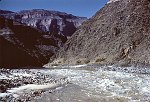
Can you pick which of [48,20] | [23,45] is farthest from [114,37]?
[48,20]

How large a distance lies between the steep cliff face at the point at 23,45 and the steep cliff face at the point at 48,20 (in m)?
41.5

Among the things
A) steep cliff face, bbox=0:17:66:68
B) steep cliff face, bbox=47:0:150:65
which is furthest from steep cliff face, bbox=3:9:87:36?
steep cliff face, bbox=47:0:150:65

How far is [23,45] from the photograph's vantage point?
9894 centimetres

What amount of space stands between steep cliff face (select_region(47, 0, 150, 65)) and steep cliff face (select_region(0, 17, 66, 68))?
16.6 meters

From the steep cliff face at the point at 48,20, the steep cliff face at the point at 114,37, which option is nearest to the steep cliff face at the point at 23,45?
the steep cliff face at the point at 114,37

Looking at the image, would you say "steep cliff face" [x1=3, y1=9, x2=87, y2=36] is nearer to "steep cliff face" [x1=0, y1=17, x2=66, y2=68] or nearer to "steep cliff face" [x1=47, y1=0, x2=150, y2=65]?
"steep cliff face" [x1=0, y1=17, x2=66, y2=68]

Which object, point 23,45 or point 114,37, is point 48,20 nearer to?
point 23,45

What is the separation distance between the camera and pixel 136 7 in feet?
215

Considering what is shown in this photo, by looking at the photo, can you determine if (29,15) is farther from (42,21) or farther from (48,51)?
(48,51)

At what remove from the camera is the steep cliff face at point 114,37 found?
179 feet

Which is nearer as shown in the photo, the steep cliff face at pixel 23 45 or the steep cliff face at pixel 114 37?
the steep cliff face at pixel 114 37

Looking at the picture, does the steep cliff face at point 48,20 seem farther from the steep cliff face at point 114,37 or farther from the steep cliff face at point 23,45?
the steep cliff face at point 114,37

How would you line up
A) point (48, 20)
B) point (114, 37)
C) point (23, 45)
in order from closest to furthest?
1. point (114, 37)
2. point (23, 45)
3. point (48, 20)

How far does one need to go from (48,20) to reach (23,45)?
7217 centimetres
